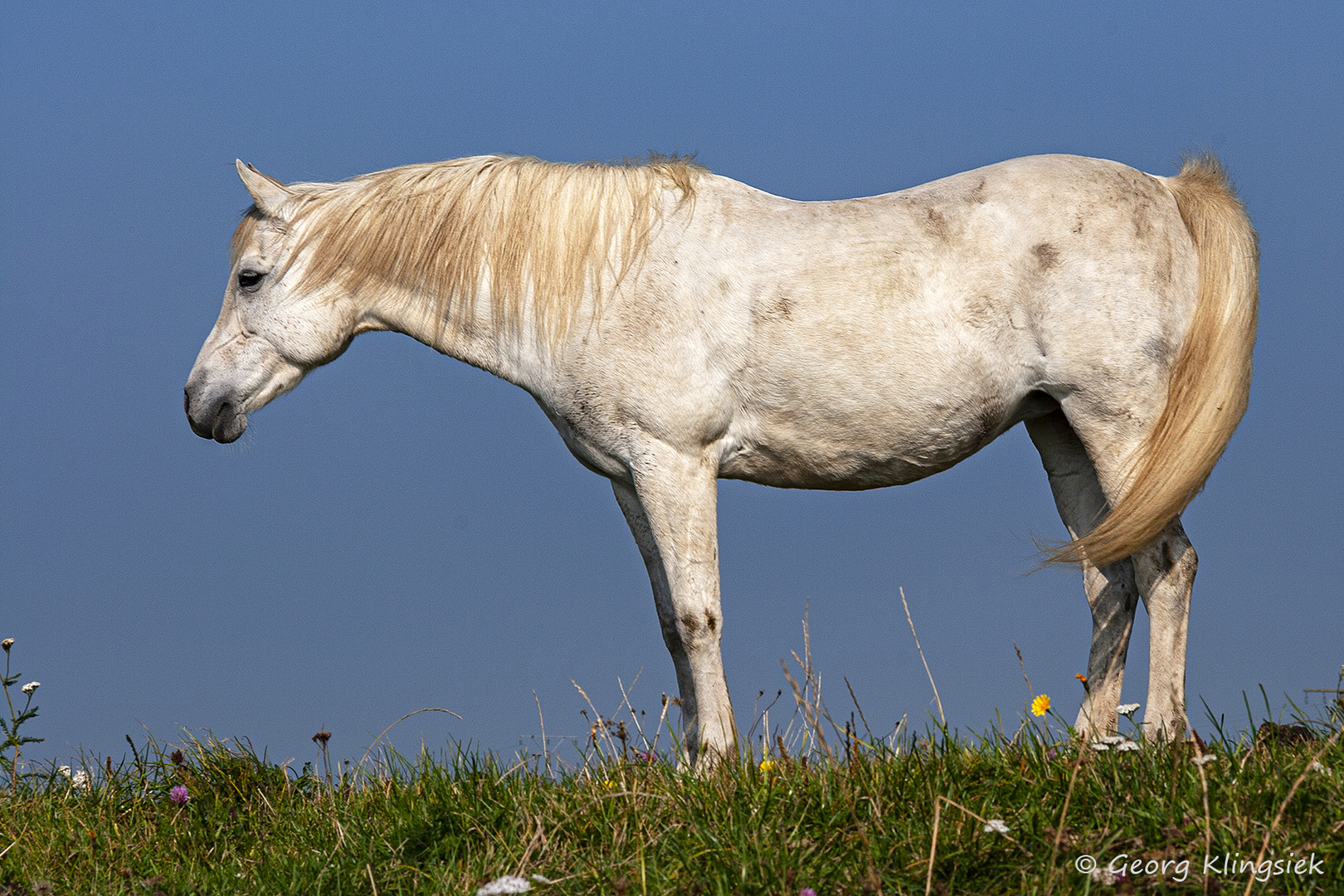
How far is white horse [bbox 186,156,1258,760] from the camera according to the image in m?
5.11

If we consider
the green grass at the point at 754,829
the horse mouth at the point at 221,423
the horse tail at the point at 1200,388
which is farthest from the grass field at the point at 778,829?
the horse mouth at the point at 221,423

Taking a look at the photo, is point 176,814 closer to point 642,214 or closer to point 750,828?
point 750,828

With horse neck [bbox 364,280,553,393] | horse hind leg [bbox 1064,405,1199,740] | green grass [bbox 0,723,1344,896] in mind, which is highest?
horse neck [bbox 364,280,553,393]

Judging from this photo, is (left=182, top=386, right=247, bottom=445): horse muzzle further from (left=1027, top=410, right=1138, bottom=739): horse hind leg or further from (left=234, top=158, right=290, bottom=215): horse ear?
(left=1027, top=410, right=1138, bottom=739): horse hind leg

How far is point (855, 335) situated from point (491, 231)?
1.86m

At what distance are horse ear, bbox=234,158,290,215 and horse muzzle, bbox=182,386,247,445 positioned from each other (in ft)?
3.36

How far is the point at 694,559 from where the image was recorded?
16.6 ft

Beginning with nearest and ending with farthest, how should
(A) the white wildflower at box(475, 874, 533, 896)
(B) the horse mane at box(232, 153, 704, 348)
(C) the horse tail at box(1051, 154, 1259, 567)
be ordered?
(A) the white wildflower at box(475, 874, 533, 896)
(C) the horse tail at box(1051, 154, 1259, 567)
(B) the horse mane at box(232, 153, 704, 348)

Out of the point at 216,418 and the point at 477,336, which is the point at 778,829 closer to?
the point at 477,336

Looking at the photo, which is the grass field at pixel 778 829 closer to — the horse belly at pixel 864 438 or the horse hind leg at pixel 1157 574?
the horse hind leg at pixel 1157 574

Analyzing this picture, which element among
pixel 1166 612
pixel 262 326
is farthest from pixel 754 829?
pixel 262 326

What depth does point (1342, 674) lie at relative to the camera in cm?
446

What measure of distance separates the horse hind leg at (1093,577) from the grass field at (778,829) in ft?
4.10

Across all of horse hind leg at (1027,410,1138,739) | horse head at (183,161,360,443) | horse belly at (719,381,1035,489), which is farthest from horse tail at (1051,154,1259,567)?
horse head at (183,161,360,443)
